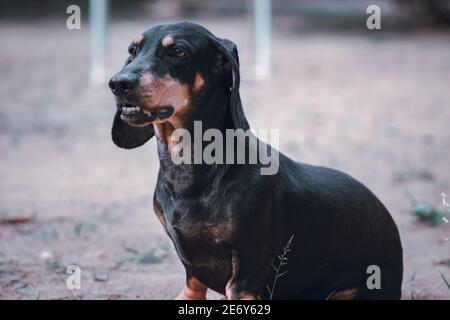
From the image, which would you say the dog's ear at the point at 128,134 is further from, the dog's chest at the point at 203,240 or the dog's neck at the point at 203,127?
the dog's chest at the point at 203,240

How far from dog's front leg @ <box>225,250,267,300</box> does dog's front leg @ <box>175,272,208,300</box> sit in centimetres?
42

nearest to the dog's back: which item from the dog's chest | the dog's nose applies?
the dog's chest

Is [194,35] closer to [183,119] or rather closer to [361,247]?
[183,119]

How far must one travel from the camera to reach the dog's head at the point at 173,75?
3.33 m

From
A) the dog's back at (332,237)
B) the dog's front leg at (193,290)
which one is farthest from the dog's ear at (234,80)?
the dog's front leg at (193,290)

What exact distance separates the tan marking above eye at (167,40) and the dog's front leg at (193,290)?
1.14 m

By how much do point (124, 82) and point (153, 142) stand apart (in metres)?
5.61

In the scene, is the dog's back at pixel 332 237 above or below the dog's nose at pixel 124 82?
below

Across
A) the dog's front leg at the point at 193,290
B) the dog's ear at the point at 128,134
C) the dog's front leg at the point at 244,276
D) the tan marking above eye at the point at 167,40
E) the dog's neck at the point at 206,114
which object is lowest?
the dog's front leg at the point at 193,290

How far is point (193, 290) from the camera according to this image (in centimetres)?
392

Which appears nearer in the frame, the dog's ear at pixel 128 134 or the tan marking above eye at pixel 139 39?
the tan marking above eye at pixel 139 39

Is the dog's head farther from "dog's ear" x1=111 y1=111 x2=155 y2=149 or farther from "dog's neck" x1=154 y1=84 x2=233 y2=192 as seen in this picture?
"dog's ear" x1=111 y1=111 x2=155 y2=149

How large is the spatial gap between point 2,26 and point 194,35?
14.1 metres

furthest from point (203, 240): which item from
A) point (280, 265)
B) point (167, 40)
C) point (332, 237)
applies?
point (167, 40)
